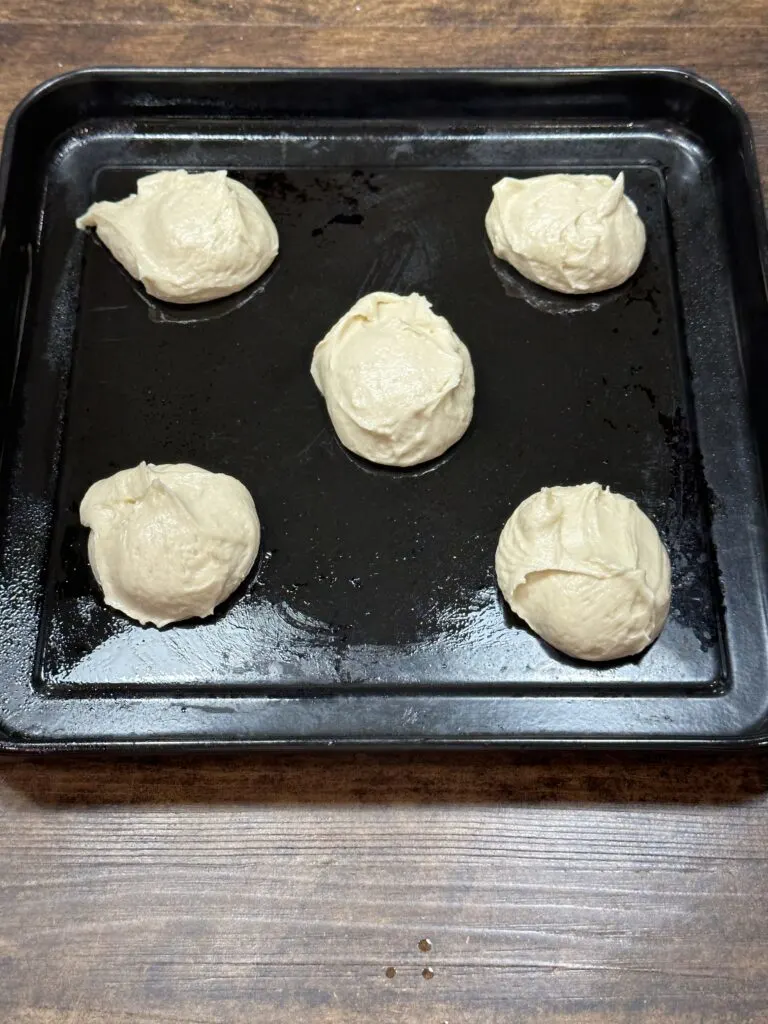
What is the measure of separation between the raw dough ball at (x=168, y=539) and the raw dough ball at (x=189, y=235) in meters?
0.40

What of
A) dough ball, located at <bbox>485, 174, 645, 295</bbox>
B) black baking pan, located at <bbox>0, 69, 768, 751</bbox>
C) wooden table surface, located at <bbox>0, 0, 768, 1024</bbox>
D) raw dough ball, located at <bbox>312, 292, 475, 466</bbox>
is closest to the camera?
wooden table surface, located at <bbox>0, 0, 768, 1024</bbox>

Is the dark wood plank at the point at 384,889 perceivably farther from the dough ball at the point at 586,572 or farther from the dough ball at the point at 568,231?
the dough ball at the point at 568,231

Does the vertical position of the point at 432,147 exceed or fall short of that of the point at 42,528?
it exceeds it

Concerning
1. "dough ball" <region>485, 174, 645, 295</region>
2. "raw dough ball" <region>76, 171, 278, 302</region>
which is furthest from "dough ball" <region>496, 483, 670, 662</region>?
"raw dough ball" <region>76, 171, 278, 302</region>

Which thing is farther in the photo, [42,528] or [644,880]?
[42,528]

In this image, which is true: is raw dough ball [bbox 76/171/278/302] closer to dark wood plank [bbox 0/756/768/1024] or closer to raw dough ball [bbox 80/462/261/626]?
raw dough ball [bbox 80/462/261/626]

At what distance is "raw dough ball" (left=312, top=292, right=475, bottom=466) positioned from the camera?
1.61 metres

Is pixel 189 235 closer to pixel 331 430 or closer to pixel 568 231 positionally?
pixel 331 430

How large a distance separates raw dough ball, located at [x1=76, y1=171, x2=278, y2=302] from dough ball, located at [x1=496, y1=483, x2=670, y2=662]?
746mm

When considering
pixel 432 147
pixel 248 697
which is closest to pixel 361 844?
pixel 248 697

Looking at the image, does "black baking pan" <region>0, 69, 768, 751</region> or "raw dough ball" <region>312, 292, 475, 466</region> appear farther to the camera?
"raw dough ball" <region>312, 292, 475, 466</region>

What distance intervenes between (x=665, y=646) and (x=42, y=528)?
1.12 meters

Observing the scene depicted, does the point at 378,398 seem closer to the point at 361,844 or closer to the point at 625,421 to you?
the point at 625,421

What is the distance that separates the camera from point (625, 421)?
1.69 metres
